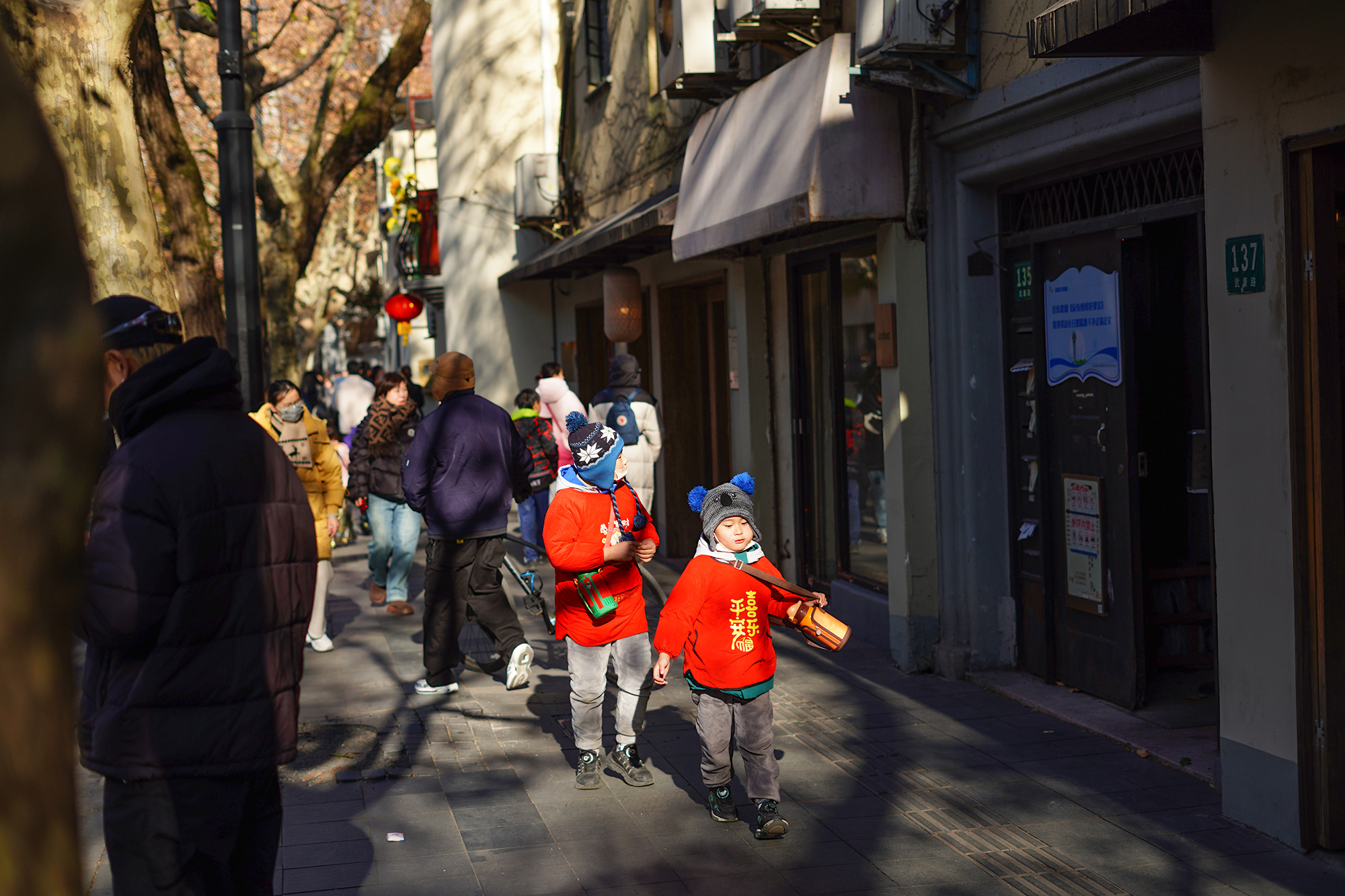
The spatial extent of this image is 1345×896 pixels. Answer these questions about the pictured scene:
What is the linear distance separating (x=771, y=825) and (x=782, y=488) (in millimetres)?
5442

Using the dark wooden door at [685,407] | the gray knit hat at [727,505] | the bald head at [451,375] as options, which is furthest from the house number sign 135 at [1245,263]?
the dark wooden door at [685,407]

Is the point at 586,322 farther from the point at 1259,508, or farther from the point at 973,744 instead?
the point at 1259,508

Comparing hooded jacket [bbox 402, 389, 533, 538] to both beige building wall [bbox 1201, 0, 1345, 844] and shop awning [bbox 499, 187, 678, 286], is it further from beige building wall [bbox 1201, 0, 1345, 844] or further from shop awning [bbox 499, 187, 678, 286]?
beige building wall [bbox 1201, 0, 1345, 844]

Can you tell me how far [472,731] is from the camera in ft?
22.3

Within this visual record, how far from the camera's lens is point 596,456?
559cm

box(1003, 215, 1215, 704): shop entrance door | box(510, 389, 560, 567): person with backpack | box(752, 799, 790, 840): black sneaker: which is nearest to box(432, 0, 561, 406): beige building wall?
box(510, 389, 560, 567): person with backpack

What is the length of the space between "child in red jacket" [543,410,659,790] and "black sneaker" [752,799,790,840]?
849 mm

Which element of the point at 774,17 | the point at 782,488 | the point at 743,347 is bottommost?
the point at 782,488

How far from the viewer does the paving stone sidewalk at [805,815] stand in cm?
464

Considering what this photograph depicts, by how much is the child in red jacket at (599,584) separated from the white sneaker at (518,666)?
1.57 m

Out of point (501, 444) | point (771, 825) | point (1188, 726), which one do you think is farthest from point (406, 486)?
point (1188, 726)

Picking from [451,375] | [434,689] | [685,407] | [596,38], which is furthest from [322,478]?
[596,38]

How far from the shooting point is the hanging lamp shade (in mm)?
13039

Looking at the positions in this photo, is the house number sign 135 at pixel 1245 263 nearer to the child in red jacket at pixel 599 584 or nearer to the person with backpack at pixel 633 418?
the child in red jacket at pixel 599 584
